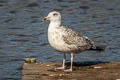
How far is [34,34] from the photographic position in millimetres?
14469

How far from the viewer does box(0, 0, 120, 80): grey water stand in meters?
12.2

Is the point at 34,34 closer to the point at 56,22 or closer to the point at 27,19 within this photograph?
the point at 27,19

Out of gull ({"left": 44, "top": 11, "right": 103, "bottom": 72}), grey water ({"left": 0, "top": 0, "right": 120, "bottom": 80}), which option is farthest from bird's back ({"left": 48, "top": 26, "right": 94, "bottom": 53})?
grey water ({"left": 0, "top": 0, "right": 120, "bottom": 80})

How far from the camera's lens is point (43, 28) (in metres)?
15.1

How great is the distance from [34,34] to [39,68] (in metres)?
5.19

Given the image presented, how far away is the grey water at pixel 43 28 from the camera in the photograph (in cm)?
1223

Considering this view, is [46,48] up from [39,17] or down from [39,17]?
down

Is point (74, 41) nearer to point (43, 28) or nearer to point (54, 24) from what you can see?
point (54, 24)

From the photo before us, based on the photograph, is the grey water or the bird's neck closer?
the bird's neck

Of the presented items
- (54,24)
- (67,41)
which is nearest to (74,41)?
(67,41)

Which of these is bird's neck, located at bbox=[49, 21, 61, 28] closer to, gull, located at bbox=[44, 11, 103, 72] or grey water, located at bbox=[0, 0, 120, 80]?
gull, located at bbox=[44, 11, 103, 72]

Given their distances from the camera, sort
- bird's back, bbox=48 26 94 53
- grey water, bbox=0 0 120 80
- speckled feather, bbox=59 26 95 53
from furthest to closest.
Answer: grey water, bbox=0 0 120 80 → speckled feather, bbox=59 26 95 53 → bird's back, bbox=48 26 94 53

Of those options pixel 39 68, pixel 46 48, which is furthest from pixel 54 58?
pixel 39 68

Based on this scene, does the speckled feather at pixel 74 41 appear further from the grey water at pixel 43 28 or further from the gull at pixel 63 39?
the grey water at pixel 43 28
